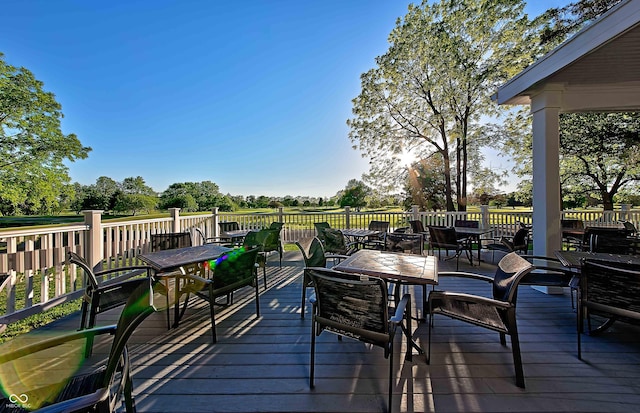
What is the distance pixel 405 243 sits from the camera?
3523 mm

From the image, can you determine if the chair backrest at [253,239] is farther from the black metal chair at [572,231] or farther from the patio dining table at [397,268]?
the black metal chair at [572,231]

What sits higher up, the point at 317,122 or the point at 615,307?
the point at 317,122

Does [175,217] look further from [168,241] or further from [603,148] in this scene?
[603,148]

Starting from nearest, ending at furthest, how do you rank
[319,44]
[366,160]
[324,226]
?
[324,226] < [319,44] < [366,160]

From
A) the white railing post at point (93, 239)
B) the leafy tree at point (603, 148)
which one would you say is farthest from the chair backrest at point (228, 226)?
the leafy tree at point (603, 148)

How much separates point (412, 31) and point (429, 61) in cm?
157

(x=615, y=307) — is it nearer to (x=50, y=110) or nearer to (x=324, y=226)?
(x=324, y=226)

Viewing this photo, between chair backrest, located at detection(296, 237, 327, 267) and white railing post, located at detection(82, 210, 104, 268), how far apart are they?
10.0 ft

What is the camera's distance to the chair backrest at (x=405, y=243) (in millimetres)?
3436

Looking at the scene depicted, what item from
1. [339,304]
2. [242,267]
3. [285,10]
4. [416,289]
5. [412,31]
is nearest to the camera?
[339,304]

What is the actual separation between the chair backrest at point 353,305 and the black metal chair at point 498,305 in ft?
2.18

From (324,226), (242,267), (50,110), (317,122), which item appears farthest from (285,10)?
(50,110)

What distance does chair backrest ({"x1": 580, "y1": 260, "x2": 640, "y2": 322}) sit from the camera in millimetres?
1926

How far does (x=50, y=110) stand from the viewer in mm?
14031
